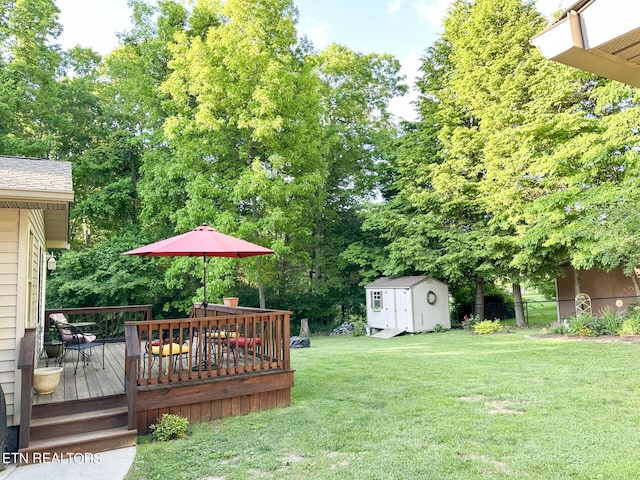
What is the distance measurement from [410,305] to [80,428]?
42.0 ft

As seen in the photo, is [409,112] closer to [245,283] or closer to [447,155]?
[447,155]

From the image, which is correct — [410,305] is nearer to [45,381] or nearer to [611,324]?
[611,324]

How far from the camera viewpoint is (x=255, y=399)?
218 inches

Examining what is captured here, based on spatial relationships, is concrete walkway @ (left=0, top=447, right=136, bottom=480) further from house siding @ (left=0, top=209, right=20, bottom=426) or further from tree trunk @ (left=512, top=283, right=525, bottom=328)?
tree trunk @ (left=512, top=283, right=525, bottom=328)

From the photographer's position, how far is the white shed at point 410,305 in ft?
52.1

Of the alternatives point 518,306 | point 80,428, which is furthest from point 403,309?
point 80,428

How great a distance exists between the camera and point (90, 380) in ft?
18.4

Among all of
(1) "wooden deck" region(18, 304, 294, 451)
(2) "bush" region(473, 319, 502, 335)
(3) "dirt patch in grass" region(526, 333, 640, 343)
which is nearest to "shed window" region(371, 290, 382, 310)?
(2) "bush" region(473, 319, 502, 335)

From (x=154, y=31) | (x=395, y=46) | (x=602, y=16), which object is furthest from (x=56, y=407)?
(x=395, y=46)

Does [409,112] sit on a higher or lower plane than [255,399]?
higher

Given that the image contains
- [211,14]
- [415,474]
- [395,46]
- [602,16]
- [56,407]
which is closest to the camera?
[602,16]

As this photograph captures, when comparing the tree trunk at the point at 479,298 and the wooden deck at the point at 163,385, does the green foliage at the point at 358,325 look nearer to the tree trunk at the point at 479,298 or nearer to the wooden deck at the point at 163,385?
the tree trunk at the point at 479,298

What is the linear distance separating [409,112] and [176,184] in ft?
35.9

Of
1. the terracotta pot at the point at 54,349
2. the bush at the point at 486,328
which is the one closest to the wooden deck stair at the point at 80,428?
the terracotta pot at the point at 54,349
